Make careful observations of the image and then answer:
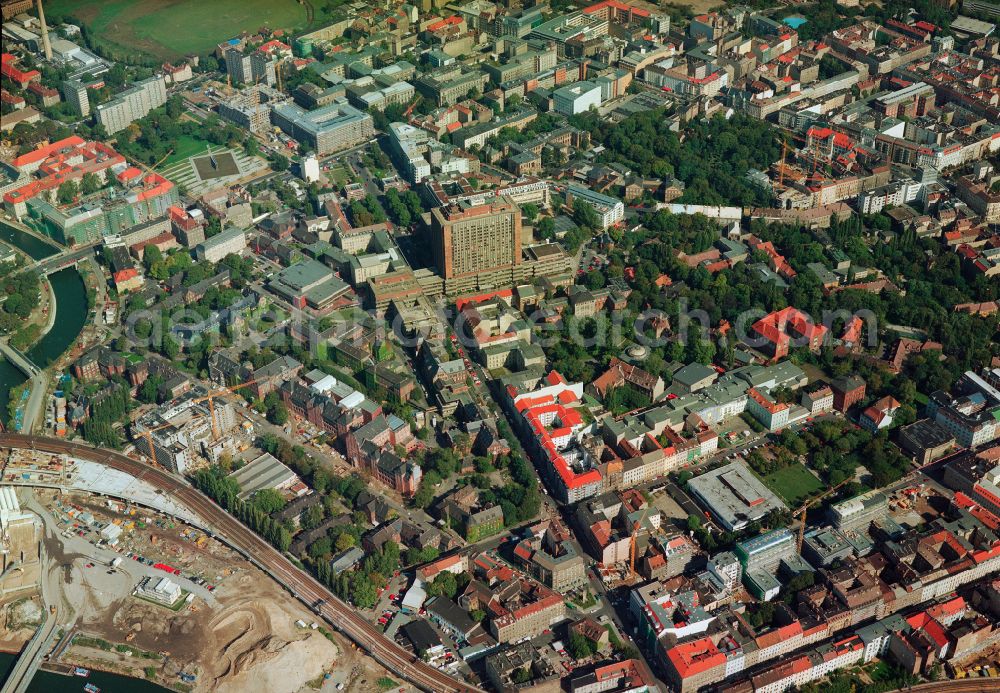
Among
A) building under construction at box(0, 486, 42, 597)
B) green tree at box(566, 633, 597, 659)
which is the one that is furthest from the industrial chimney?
green tree at box(566, 633, 597, 659)

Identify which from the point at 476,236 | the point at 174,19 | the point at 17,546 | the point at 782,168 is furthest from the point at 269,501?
the point at 174,19

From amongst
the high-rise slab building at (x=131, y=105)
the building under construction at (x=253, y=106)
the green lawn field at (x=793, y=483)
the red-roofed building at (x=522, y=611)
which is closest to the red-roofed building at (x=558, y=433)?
the red-roofed building at (x=522, y=611)

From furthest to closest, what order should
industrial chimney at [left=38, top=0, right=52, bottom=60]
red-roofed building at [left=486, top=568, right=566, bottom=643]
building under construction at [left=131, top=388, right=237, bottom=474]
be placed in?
industrial chimney at [left=38, top=0, right=52, bottom=60] < building under construction at [left=131, top=388, right=237, bottom=474] < red-roofed building at [left=486, top=568, right=566, bottom=643]

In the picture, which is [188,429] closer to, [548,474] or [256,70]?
[548,474]

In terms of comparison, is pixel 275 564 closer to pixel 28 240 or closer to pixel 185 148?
pixel 28 240

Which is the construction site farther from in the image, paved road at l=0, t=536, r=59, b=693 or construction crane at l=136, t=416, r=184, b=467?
construction crane at l=136, t=416, r=184, b=467

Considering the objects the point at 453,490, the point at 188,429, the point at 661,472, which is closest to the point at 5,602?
the point at 188,429
